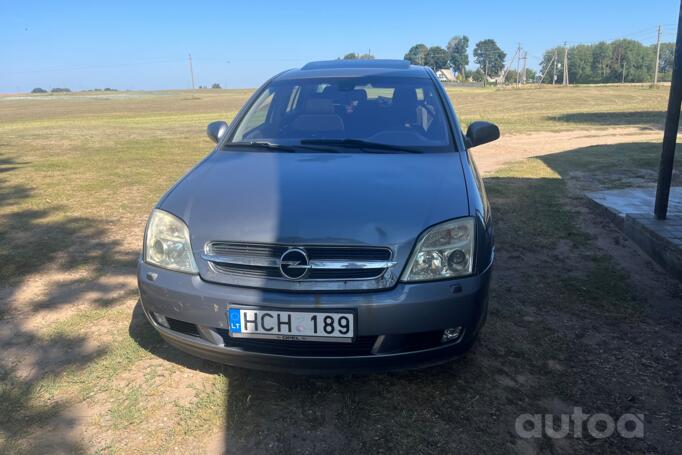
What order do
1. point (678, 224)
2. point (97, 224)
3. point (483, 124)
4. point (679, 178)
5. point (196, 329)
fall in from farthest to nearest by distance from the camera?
point (679, 178) < point (97, 224) < point (678, 224) < point (483, 124) < point (196, 329)

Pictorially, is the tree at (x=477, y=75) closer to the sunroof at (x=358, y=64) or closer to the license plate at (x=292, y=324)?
the sunroof at (x=358, y=64)

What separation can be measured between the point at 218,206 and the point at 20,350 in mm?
1501

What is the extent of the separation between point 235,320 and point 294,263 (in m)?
0.35

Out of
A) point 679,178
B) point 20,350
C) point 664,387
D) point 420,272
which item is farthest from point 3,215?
point 679,178

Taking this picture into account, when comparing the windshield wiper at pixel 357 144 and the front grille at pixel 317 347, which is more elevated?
the windshield wiper at pixel 357 144

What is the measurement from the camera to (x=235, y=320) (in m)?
2.15

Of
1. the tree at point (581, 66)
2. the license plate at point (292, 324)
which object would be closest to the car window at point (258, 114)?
the license plate at point (292, 324)

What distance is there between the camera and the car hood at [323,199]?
86.1 inches

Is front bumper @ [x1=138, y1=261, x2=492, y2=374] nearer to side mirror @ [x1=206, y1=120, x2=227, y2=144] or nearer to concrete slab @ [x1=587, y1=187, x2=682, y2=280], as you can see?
side mirror @ [x1=206, y1=120, x2=227, y2=144]

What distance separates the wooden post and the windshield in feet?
7.30

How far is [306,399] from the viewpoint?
7.90 ft

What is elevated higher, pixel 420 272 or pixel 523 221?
pixel 420 272

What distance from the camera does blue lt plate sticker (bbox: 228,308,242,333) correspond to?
2.14 metres

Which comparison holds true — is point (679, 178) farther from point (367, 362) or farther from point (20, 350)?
point (20, 350)
